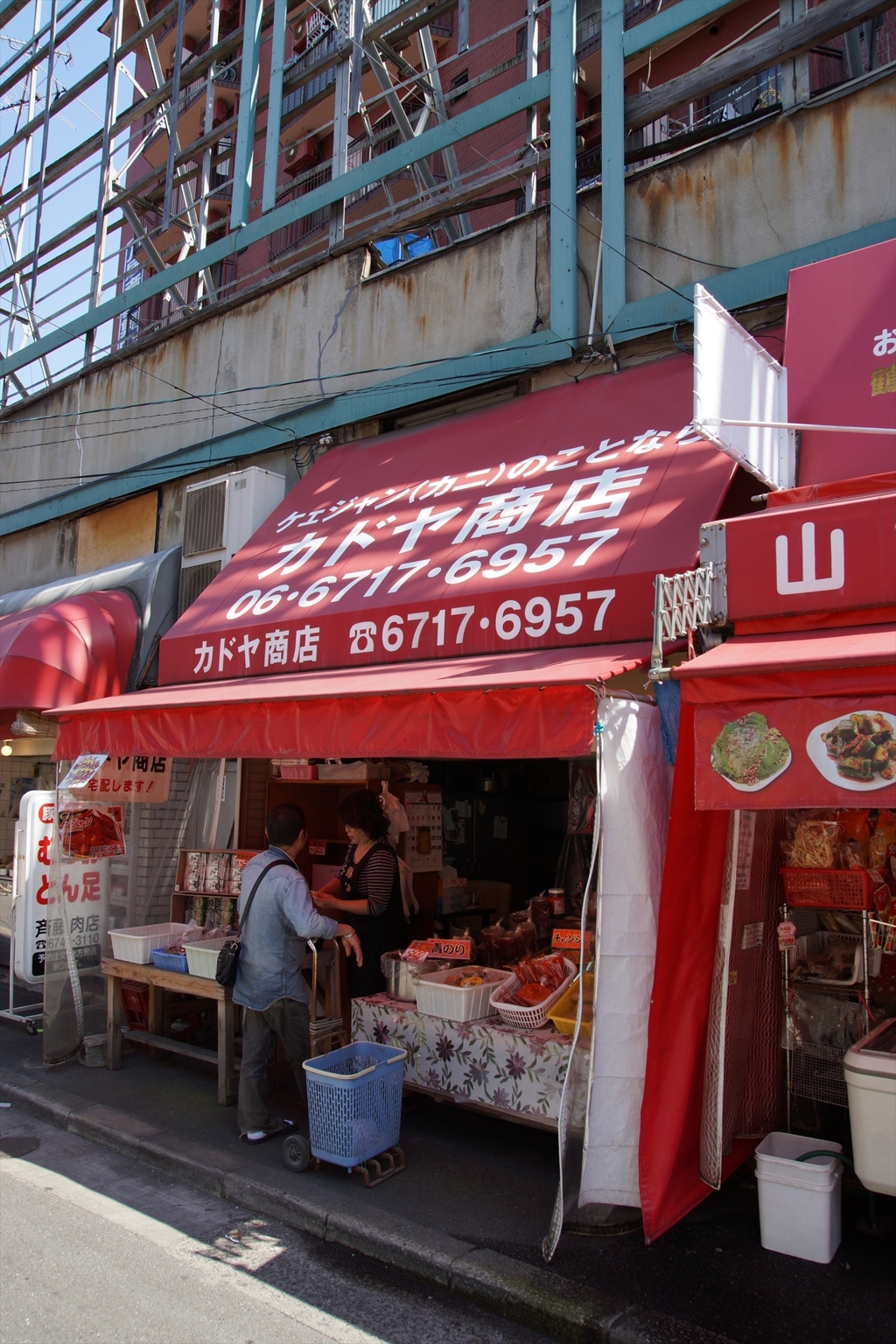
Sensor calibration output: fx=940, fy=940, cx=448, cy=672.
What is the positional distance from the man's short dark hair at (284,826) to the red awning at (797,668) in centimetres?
312

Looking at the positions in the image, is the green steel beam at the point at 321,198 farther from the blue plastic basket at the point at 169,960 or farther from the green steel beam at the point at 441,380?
the blue plastic basket at the point at 169,960

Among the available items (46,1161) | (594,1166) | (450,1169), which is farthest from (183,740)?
(594,1166)

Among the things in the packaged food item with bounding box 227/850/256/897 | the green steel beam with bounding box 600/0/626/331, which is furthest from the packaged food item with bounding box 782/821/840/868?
the packaged food item with bounding box 227/850/256/897

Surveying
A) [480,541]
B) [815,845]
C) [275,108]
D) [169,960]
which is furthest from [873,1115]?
[275,108]

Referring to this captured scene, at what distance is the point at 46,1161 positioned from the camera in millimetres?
5816

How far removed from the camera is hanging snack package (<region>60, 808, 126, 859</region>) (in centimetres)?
800

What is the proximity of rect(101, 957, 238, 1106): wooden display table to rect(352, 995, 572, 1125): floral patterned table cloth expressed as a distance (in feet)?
3.25

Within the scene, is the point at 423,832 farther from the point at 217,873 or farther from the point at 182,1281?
the point at 182,1281

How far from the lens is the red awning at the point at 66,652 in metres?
Result: 8.92

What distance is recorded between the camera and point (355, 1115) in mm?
5141

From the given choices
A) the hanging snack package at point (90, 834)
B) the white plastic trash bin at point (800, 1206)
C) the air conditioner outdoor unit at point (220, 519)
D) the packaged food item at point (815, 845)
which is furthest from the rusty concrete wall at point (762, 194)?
the hanging snack package at point (90, 834)

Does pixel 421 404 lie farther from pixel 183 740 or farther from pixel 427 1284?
pixel 427 1284

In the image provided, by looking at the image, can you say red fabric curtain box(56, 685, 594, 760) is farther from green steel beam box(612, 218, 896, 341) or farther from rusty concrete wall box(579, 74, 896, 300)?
rusty concrete wall box(579, 74, 896, 300)

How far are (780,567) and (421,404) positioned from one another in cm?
542
